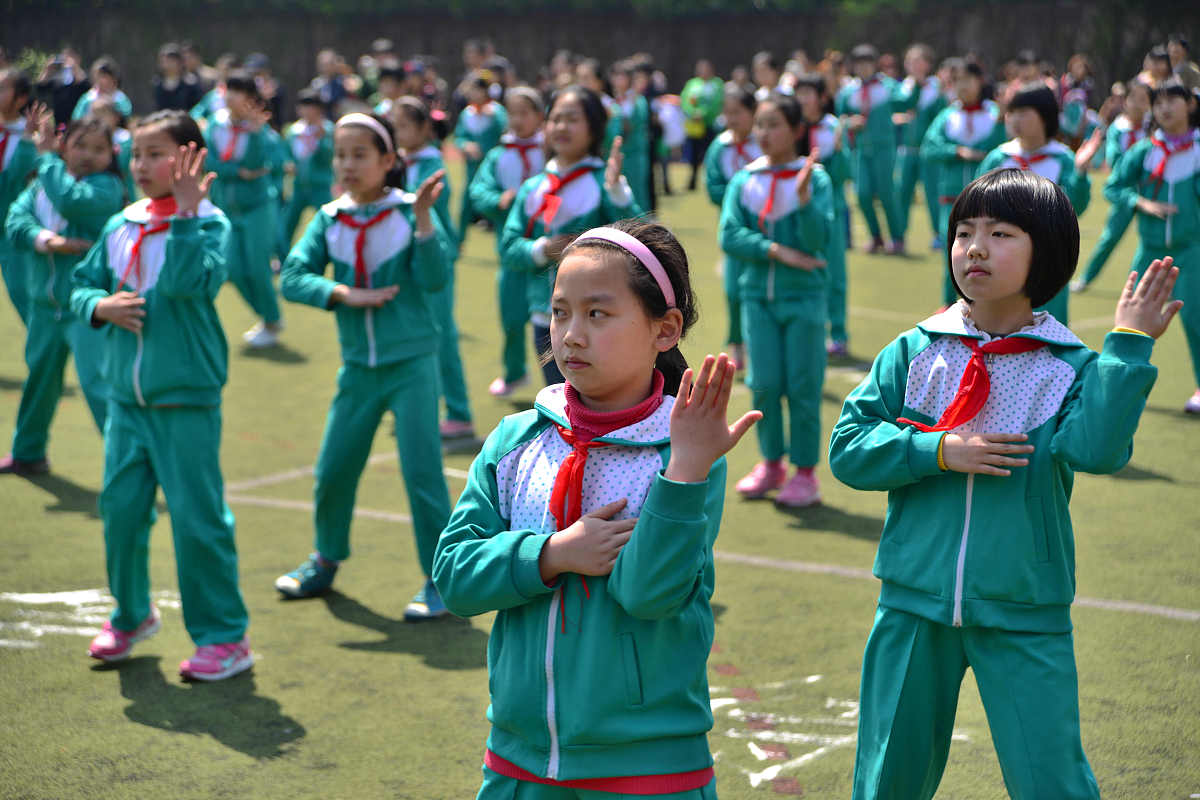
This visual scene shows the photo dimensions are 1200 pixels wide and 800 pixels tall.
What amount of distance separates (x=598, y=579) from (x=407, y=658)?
287 centimetres

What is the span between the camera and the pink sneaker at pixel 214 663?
206 inches

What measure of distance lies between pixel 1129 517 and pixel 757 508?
74.0 inches

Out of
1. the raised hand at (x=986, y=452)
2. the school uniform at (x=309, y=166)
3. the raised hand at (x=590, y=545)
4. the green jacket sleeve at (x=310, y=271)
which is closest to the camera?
the raised hand at (x=590, y=545)

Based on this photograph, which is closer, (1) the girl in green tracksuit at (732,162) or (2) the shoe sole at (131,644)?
(2) the shoe sole at (131,644)

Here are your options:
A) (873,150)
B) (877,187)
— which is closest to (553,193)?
(877,187)

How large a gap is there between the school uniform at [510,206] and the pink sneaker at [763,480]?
220cm

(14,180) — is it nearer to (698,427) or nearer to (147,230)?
(147,230)

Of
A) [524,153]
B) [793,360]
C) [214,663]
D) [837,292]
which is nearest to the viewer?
[214,663]

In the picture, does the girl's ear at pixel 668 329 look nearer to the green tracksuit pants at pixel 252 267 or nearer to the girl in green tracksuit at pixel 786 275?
the girl in green tracksuit at pixel 786 275

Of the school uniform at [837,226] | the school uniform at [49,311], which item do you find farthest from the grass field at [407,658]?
the school uniform at [837,226]

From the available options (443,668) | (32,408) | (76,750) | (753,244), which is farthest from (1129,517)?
(32,408)

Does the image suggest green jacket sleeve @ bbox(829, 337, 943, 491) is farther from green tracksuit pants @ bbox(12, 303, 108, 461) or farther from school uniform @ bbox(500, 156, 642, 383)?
green tracksuit pants @ bbox(12, 303, 108, 461)

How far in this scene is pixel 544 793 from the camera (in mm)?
2844

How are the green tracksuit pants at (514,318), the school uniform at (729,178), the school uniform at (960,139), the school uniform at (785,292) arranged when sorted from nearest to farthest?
1. the school uniform at (785,292)
2. the green tracksuit pants at (514,318)
3. the school uniform at (729,178)
4. the school uniform at (960,139)
